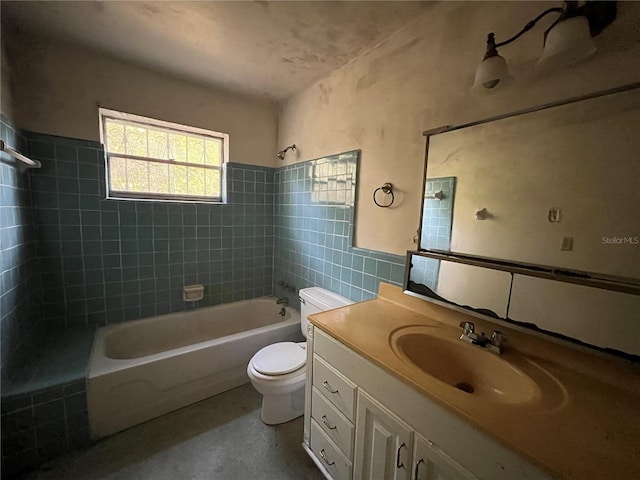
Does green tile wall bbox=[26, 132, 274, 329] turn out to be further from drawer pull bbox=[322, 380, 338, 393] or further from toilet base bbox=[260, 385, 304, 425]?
drawer pull bbox=[322, 380, 338, 393]

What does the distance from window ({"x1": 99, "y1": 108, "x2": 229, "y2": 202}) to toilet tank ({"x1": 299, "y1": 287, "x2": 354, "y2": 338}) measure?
136 cm

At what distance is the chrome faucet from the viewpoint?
102cm

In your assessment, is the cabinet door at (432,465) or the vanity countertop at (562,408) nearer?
the vanity countertop at (562,408)

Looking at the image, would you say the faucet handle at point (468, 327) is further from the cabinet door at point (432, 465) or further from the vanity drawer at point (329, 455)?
the vanity drawer at point (329, 455)

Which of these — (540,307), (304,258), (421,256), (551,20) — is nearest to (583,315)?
(540,307)

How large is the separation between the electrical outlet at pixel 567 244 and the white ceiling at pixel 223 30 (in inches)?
50.5

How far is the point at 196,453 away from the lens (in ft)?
4.65

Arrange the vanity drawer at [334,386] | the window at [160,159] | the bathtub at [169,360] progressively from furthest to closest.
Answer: the window at [160,159], the bathtub at [169,360], the vanity drawer at [334,386]

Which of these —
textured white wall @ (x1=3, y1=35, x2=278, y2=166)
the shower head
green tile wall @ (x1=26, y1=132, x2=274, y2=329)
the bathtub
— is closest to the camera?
the bathtub

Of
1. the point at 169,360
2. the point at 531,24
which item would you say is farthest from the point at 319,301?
the point at 531,24

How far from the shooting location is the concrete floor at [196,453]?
130 centimetres

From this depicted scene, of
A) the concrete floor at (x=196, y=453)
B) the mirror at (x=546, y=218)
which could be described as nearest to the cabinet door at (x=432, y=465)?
the mirror at (x=546, y=218)

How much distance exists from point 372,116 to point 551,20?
33.9 inches

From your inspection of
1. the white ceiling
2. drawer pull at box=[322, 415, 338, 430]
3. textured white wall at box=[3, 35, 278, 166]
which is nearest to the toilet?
drawer pull at box=[322, 415, 338, 430]
